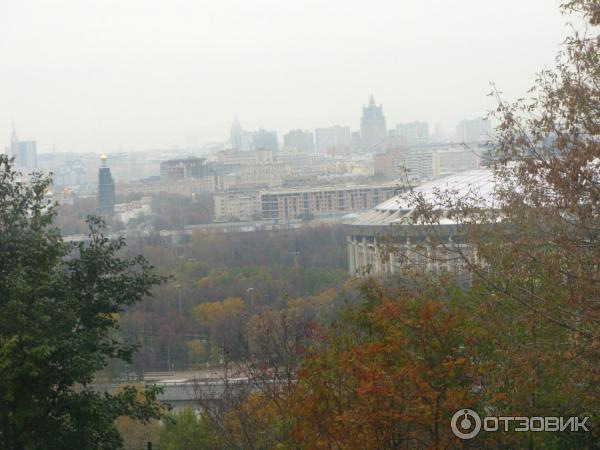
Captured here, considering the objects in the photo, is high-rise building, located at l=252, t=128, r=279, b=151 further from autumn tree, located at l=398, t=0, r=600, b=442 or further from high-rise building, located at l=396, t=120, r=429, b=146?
autumn tree, located at l=398, t=0, r=600, b=442

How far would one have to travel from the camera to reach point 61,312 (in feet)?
27.6

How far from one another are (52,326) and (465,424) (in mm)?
3138

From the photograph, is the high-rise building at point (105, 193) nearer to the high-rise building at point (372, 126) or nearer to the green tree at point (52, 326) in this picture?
the green tree at point (52, 326)

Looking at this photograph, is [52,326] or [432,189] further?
[432,189]

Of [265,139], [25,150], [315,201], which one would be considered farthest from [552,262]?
[265,139]

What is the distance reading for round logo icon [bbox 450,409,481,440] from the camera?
6879 mm

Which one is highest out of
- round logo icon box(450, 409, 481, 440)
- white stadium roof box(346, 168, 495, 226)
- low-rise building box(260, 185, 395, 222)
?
white stadium roof box(346, 168, 495, 226)

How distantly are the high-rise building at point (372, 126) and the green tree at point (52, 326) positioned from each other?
161m

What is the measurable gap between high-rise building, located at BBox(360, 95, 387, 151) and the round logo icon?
6418 inches

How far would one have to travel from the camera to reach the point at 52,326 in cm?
834

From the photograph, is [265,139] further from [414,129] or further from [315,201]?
[315,201]

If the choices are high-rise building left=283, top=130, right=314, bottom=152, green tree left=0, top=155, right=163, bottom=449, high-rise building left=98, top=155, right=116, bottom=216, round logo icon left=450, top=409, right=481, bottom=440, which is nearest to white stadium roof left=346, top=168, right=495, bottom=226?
green tree left=0, top=155, right=163, bottom=449

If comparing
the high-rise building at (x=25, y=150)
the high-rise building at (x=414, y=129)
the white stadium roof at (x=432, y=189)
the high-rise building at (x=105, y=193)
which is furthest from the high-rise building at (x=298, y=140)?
the white stadium roof at (x=432, y=189)

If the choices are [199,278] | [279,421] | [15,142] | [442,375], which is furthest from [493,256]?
[15,142]
